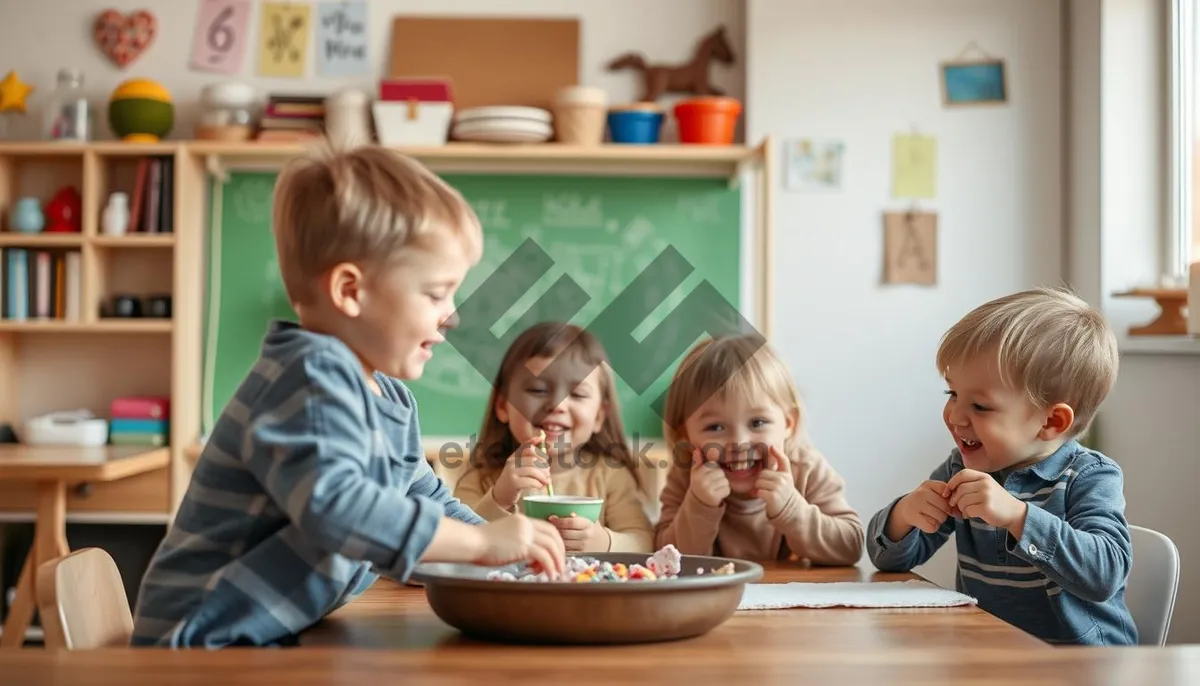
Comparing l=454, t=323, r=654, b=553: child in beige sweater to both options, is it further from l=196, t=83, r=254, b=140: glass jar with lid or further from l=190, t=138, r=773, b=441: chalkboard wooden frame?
l=196, t=83, r=254, b=140: glass jar with lid

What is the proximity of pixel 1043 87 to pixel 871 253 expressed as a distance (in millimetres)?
727

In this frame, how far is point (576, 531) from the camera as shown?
138 cm

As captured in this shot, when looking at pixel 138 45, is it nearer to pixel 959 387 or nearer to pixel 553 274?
pixel 553 274

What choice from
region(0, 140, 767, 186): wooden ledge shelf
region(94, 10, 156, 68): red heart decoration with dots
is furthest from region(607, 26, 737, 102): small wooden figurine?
region(94, 10, 156, 68): red heart decoration with dots

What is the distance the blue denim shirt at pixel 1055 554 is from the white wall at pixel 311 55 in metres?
2.41

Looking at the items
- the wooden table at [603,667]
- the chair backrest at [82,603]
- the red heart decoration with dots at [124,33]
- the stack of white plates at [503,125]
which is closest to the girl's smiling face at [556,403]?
the chair backrest at [82,603]

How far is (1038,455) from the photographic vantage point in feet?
5.11

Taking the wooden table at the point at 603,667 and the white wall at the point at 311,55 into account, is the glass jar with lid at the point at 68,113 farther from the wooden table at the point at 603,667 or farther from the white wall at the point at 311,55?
the wooden table at the point at 603,667

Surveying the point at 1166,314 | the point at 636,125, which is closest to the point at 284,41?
the point at 636,125

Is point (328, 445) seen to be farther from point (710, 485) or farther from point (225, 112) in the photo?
point (225, 112)

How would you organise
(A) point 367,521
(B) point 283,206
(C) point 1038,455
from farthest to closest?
1. (C) point 1038,455
2. (B) point 283,206
3. (A) point 367,521

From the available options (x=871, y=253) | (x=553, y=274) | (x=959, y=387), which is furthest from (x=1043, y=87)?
(x=959, y=387)

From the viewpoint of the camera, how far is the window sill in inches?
121

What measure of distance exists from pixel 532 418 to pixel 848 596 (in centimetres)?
98
